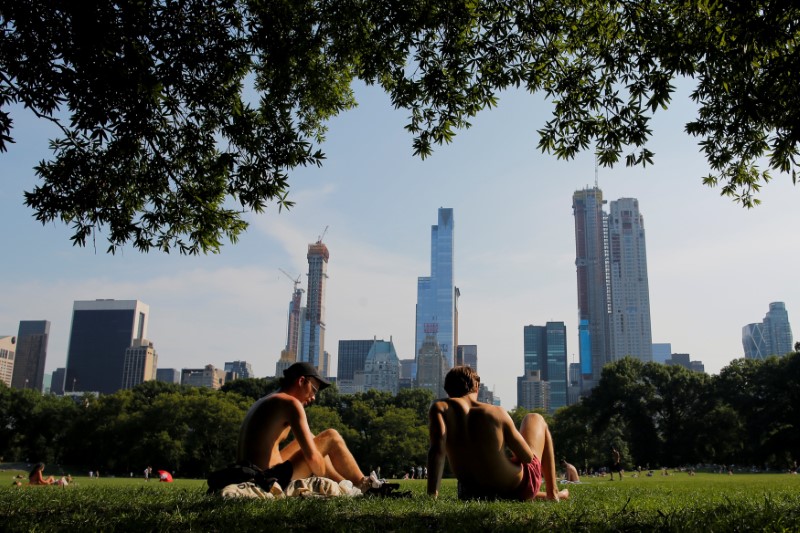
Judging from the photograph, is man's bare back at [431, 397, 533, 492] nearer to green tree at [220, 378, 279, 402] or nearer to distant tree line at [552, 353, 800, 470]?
distant tree line at [552, 353, 800, 470]

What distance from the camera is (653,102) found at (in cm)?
787

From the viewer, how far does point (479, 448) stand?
19.0 ft

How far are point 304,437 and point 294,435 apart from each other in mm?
102

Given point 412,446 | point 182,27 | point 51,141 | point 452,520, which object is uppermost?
point 182,27

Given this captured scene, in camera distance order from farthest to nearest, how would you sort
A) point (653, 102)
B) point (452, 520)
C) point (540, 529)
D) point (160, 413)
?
point (160, 413), point (653, 102), point (452, 520), point (540, 529)

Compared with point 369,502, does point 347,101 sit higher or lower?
higher

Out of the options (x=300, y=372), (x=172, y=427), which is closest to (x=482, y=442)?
(x=300, y=372)

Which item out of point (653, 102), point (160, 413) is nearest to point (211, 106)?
point (653, 102)

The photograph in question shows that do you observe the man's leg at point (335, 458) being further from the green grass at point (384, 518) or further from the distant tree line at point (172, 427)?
the distant tree line at point (172, 427)

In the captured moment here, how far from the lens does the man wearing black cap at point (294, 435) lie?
5984 mm

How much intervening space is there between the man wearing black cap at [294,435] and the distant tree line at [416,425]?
4668 centimetres

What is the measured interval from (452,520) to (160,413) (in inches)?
2092

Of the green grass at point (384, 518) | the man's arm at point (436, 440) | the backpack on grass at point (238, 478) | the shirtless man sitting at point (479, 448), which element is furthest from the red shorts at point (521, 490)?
the backpack on grass at point (238, 478)

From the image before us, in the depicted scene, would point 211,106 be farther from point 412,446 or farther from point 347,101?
point 412,446
